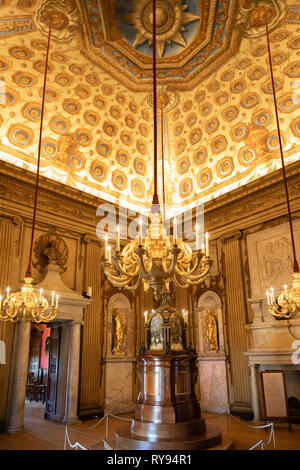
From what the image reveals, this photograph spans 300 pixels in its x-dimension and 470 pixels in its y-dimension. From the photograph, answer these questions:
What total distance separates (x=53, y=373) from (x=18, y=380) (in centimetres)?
176

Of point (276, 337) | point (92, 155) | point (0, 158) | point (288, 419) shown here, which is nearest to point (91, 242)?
point (92, 155)

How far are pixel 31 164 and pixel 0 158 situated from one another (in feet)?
3.20

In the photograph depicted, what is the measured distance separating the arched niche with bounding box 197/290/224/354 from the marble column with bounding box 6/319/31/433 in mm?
5074

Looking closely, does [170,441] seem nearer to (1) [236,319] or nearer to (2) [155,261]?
(2) [155,261]

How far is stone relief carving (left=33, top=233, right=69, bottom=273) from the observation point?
912 centimetres

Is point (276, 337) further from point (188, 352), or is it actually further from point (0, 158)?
point (0, 158)

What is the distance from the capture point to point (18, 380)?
7680 mm

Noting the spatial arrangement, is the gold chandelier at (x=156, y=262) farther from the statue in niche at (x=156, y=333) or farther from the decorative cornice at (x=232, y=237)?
the decorative cornice at (x=232, y=237)

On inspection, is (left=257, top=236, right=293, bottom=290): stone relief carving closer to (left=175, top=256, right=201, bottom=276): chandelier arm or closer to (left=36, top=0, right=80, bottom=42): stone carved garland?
(left=175, top=256, right=201, bottom=276): chandelier arm

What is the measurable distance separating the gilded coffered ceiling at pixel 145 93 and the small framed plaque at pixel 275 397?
18.1ft

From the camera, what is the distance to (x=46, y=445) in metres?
6.21

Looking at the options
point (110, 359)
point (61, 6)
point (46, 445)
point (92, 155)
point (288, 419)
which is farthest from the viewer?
point (92, 155)

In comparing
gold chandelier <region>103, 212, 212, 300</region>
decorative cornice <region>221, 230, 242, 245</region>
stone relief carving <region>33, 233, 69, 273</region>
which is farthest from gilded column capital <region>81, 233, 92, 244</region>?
gold chandelier <region>103, 212, 212, 300</region>

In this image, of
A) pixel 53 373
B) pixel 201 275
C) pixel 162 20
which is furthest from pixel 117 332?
pixel 162 20
